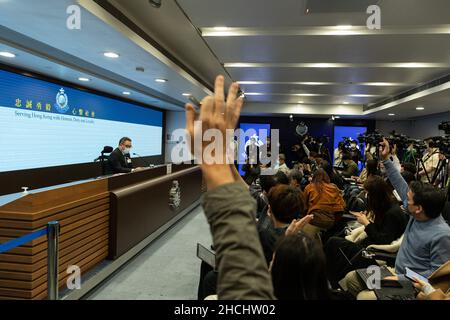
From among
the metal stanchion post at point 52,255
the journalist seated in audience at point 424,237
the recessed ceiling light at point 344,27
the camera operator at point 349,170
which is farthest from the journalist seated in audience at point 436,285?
the camera operator at point 349,170

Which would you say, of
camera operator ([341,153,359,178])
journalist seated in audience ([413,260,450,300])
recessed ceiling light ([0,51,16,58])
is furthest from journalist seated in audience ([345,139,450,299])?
camera operator ([341,153,359,178])

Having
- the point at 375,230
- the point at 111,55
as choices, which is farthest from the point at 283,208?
the point at 111,55

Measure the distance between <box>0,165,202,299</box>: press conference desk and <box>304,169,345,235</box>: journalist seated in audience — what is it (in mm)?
2074

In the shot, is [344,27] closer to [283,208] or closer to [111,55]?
[283,208]

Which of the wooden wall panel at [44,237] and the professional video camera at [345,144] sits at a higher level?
the professional video camera at [345,144]

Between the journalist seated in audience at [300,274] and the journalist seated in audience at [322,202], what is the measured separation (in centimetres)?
250

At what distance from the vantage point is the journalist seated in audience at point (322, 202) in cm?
329

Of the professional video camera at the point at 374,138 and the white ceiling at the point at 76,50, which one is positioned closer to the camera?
the white ceiling at the point at 76,50

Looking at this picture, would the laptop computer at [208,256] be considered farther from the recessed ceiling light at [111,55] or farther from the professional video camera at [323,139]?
the professional video camera at [323,139]

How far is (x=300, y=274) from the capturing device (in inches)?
34.6

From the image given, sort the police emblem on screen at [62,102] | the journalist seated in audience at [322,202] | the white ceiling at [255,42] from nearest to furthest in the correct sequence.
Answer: the white ceiling at [255,42]
the journalist seated in audience at [322,202]
the police emblem on screen at [62,102]

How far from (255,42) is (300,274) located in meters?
3.66

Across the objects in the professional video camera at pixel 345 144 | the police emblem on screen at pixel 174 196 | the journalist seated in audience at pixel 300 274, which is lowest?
the police emblem on screen at pixel 174 196

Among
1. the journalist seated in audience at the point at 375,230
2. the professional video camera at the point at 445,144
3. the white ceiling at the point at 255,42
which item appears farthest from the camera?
the professional video camera at the point at 445,144
